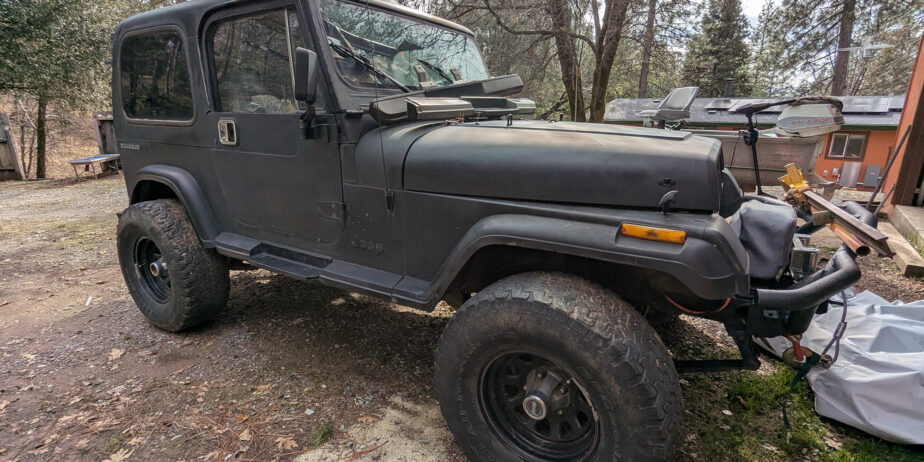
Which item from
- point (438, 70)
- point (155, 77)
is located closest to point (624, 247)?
point (438, 70)

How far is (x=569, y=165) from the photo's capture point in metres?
1.82

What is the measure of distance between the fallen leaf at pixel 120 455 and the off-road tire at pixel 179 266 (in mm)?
1051

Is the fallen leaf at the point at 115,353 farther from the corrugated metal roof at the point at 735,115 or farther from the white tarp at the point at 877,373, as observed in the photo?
the corrugated metal roof at the point at 735,115

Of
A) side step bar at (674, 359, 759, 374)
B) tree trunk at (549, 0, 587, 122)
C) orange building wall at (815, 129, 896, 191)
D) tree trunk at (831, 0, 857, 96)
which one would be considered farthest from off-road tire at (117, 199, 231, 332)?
tree trunk at (831, 0, 857, 96)

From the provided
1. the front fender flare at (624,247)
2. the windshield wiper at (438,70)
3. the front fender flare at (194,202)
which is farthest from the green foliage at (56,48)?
the front fender flare at (624,247)

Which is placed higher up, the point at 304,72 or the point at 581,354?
the point at 304,72

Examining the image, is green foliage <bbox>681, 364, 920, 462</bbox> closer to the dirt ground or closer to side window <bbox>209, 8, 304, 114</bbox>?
the dirt ground

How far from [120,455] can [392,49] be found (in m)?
2.51

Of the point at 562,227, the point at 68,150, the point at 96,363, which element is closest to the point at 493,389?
the point at 562,227

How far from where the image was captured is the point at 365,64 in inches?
96.6

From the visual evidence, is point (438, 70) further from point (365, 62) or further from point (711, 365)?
point (711, 365)

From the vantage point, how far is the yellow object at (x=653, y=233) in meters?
1.58

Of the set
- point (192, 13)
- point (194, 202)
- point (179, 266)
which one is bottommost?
point (179, 266)

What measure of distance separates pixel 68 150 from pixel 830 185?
2479cm
